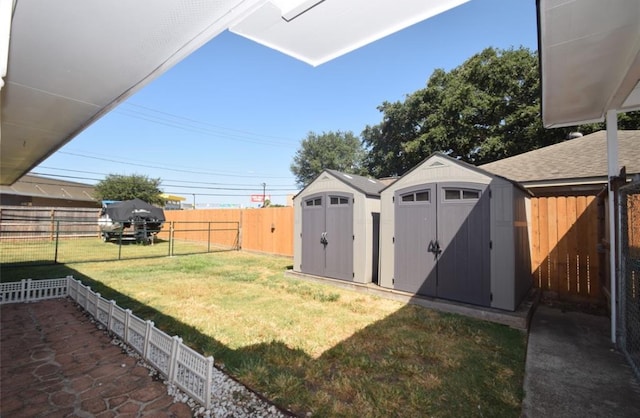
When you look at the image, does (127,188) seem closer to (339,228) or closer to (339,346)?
(339,228)

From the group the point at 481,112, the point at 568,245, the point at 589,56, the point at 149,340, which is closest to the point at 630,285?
the point at 568,245

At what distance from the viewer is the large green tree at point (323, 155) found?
35969 millimetres

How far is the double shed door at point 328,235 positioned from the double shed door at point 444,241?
44.8 inches

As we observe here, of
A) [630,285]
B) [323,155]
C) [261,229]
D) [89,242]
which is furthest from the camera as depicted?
[323,155]

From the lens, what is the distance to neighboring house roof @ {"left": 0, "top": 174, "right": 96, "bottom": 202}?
2088 centimetres

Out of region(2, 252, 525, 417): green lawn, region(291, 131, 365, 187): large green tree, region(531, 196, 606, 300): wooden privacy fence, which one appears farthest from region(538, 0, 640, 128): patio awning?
region(291, 131, 365, 187): large green tree

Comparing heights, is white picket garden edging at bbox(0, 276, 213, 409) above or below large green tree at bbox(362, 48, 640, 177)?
below

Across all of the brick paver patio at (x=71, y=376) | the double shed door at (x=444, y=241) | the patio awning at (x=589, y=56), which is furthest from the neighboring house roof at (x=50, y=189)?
the patio awning at (x=589, y=56)

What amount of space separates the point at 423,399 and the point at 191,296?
4503 mm

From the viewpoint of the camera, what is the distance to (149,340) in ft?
10.00

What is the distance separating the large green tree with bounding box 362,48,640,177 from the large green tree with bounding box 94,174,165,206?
19902mm

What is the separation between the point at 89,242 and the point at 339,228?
14.4 m

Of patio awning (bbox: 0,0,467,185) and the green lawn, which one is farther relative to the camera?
the green lawn

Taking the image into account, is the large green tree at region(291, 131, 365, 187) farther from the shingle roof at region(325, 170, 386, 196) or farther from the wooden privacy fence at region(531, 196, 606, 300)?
the wooden privacy fence at region(531, 196, 606, 300)
